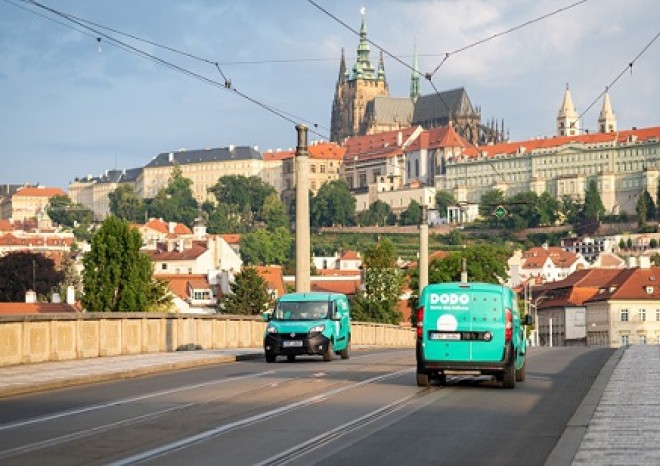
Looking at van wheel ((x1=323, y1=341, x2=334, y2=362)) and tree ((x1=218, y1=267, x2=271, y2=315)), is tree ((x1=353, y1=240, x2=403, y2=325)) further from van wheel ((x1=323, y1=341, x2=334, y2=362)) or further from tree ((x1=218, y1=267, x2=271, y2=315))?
van wheel ((x1=323, y1=341, x2=334, y2=362))

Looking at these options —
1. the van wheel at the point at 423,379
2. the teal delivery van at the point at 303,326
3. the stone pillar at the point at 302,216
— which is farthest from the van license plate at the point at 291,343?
the van wheel at the point at 423,379

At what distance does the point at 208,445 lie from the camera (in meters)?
16.3

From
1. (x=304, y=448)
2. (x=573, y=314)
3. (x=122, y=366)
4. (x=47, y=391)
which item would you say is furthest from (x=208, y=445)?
(x=573, y=314)

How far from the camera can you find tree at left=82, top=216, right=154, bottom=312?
100688mm

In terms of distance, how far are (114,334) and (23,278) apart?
10642cm

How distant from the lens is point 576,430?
17.4 meters

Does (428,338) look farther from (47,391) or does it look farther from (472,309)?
(47,391)

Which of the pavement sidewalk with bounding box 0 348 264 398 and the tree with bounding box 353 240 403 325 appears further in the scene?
the tree with bounding box 353 240 403 325

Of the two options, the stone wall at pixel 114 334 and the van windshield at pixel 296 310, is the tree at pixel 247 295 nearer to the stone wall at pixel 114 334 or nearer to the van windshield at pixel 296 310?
the stone wall at pixel 114 334

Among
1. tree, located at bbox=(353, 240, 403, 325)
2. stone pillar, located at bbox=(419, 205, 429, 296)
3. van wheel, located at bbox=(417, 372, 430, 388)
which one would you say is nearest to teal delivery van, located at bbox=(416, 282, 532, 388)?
van wheel, located at bbox=(417, 372, 430, 388)

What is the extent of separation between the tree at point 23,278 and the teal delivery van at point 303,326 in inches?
4043

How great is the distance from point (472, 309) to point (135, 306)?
7690cm

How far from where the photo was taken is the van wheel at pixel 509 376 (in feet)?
81.4

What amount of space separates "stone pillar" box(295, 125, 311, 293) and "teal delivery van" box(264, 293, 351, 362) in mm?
7312
